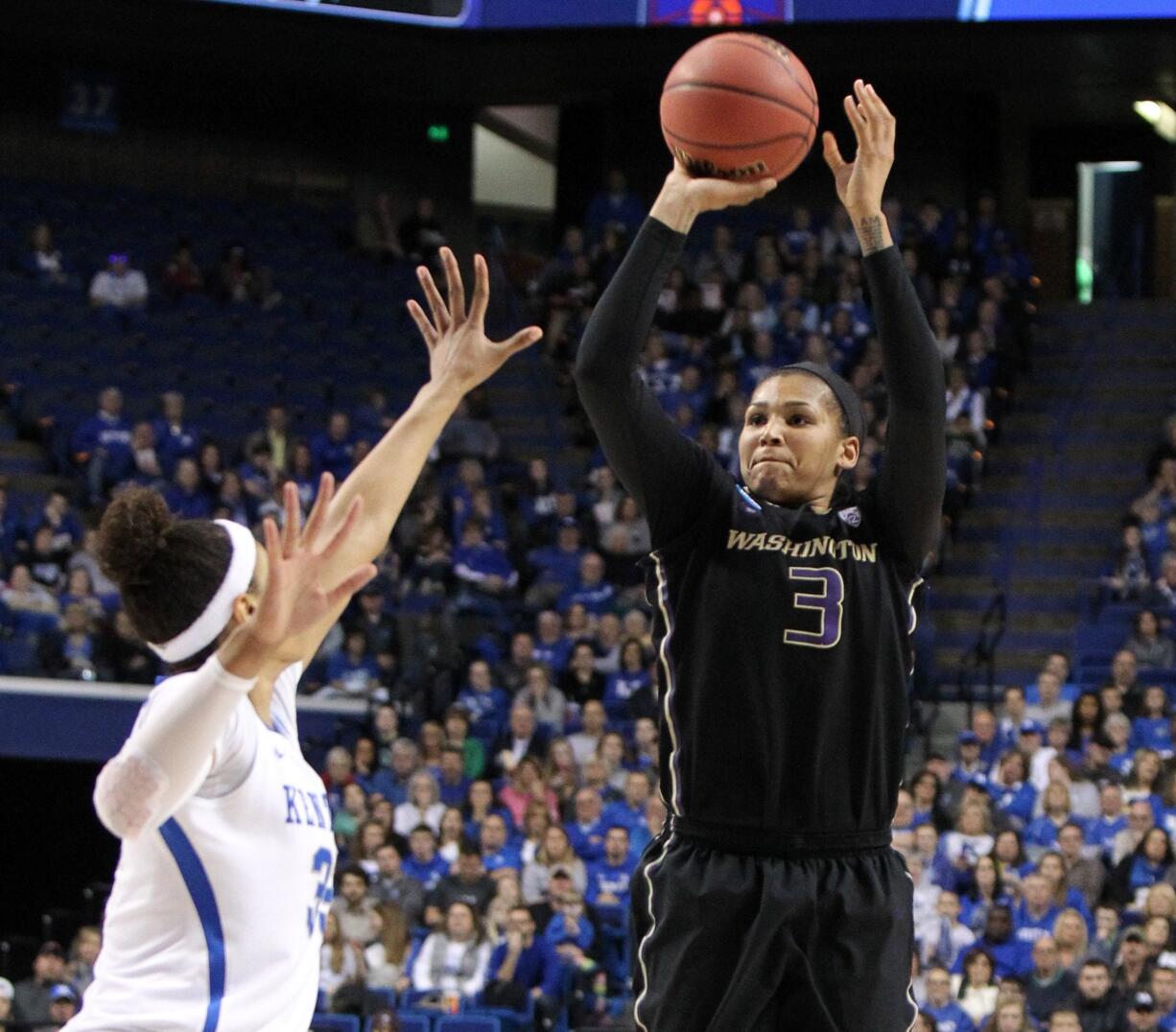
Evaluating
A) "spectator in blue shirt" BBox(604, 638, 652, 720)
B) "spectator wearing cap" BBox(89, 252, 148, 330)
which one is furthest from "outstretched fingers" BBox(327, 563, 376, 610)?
"spectator wearing cap" BBox(89, 252, 148, 330)

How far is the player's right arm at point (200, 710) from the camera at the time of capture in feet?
9.97

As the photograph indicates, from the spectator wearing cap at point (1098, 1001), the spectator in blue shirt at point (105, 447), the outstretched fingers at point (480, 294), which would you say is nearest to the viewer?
the outstretched fingers at point (480, 294)

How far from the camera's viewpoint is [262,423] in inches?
664

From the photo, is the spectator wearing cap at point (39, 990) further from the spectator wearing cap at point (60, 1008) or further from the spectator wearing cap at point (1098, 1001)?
the spectator wearing cap at point (1098, 1001)

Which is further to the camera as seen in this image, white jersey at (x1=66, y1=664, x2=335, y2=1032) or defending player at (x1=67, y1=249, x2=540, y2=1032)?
white jersey at (x1=66, y1=664, x2=335, y2=1032)

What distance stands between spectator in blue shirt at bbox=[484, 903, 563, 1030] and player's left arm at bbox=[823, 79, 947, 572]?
6.74m

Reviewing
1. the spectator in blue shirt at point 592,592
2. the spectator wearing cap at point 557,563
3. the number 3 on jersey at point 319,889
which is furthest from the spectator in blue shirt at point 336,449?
the number 3 on jersey at point 319,889

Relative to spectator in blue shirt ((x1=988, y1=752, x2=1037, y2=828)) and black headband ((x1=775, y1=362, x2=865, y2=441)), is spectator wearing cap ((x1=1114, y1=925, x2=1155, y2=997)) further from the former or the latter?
black headband ((x1=775, y1=362, x2=865, y2=441))

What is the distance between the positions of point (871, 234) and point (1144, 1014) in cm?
650

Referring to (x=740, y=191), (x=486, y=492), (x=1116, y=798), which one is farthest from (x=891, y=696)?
(x=486, y=492)

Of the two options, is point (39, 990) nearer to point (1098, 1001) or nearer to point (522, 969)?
point (522, 969)

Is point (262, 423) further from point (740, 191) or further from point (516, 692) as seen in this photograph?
point (740, 191)

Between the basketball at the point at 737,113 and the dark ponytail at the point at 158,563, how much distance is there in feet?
4.98

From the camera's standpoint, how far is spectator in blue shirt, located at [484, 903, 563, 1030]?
1039 centimetres
